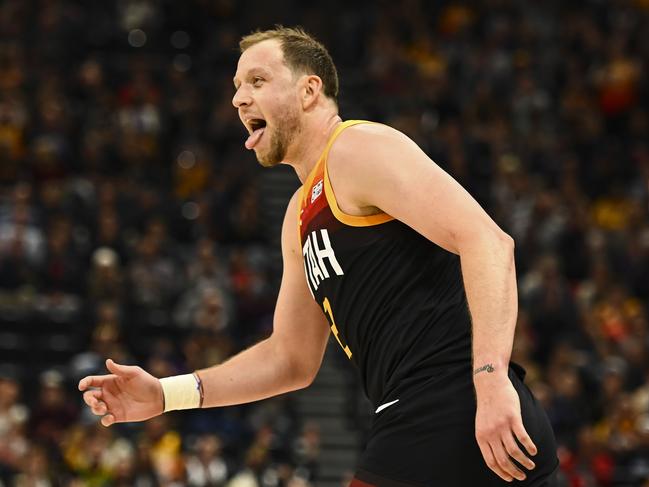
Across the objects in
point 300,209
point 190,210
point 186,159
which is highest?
point 300,209

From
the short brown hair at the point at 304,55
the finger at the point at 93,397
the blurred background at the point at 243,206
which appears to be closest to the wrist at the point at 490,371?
the short brown hair at the point at 304,55

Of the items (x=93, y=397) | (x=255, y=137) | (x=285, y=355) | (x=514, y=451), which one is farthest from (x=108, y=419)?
(x=514, y=451)

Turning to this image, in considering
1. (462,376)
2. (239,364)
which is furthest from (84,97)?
(462,376)

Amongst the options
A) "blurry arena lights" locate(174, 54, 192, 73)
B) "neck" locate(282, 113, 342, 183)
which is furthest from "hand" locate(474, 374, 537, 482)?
"blurry arena lights" locate(174, 54, 192, 73)

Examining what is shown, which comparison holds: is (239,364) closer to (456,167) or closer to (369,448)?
(369,448)

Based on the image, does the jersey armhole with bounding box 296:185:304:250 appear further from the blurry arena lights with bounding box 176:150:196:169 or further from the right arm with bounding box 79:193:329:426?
the blurry arena lights with bounding box 176:150:196:169

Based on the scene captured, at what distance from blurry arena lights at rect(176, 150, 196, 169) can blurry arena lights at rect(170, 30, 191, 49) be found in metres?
3.64

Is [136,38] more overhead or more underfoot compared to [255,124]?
more overhead

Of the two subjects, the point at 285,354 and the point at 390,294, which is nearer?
the point at 390,294

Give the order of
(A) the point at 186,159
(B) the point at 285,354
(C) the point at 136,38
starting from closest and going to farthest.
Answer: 1. (B) the point at 285,354
2. (A) the point at 186,159
3. (C) the point at 136,38

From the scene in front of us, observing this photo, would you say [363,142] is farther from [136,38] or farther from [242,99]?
[136,38]

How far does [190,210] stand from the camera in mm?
17266

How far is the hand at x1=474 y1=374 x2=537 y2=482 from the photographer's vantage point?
144 inches

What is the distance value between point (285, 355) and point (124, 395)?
740 millimetres
